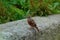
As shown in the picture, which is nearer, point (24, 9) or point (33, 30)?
point (33, 30)

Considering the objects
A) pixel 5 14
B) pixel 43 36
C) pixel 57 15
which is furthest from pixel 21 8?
pixel 43 36

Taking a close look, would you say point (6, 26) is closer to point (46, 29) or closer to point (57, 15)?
point (46, 29)

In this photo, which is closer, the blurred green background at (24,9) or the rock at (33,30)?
the rock at (33,30)

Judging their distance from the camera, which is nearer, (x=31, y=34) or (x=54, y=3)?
(x=31, y=34)
